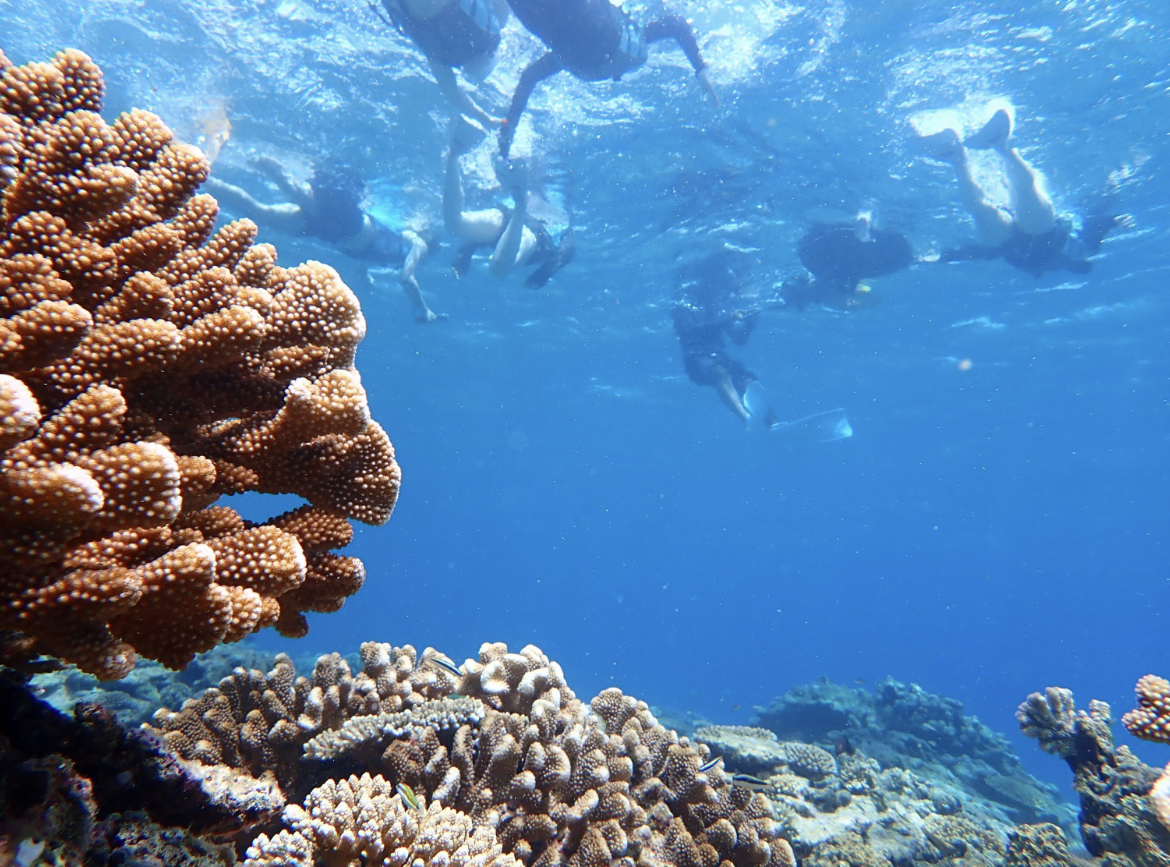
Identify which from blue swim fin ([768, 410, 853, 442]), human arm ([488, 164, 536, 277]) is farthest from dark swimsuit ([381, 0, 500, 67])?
blue swim fin ([768, 410, 853, 442])

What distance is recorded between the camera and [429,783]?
3.00m

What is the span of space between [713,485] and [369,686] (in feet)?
242

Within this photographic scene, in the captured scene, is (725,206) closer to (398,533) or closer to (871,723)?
(871,723)

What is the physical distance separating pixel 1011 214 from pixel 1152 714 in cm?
1990

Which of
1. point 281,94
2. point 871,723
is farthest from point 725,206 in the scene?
point 871,723

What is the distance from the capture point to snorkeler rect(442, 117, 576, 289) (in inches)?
626

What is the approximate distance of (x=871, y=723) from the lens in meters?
14.2

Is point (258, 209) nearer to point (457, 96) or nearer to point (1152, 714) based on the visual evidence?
point (457, 96)

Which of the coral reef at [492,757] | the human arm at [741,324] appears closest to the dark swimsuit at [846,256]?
the human arm at [741,324]

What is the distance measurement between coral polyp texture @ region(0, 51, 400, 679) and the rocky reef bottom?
22.9 inches

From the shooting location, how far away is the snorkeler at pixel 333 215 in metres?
16.5

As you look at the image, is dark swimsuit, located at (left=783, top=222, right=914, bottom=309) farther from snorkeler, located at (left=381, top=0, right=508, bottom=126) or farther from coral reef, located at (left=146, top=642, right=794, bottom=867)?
coral reef, located at (left=146, top=642, right=794, bottom=867)

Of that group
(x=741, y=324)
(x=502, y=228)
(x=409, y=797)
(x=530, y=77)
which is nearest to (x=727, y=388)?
(x=741, y=324)

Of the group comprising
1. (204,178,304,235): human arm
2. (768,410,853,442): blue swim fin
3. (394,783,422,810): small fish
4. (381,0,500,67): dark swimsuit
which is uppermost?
(768,410,853,442): blue swim fin
